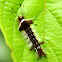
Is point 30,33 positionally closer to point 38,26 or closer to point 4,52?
point 38,26

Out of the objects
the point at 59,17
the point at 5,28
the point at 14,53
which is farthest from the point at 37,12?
the point at 14,53

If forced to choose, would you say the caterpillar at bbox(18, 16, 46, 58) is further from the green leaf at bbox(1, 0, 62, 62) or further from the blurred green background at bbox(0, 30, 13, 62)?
the blurred green background at bbox(0, 30, 13, 62)

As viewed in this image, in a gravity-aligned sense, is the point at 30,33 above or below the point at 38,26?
below

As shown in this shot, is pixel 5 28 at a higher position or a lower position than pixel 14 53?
higher

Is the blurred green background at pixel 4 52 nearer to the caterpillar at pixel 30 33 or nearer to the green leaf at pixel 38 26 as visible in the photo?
the green leaf at pixel 38 26

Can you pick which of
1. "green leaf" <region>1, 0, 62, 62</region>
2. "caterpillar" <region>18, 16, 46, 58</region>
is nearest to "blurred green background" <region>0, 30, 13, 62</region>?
"green leaf" <region>1, 0, 62, 62</region>

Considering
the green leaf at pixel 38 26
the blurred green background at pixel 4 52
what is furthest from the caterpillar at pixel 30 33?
the blurred green background at pixel 4 52

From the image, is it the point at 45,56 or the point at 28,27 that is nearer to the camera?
the point at 45,56

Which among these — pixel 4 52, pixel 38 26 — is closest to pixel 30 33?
pixel 38 26

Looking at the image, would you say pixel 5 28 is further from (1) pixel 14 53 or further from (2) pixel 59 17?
(2) pixel 59 17
